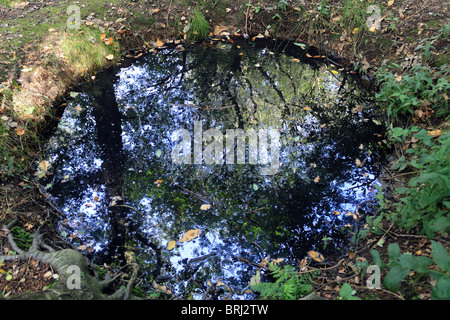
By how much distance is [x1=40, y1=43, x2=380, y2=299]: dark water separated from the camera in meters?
3.09

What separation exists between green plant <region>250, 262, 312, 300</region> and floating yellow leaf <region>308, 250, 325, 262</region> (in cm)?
26

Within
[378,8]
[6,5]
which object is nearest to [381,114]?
[378,8]

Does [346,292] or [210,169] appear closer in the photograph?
[346,292]

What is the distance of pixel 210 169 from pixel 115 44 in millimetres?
3306

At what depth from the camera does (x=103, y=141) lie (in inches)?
165

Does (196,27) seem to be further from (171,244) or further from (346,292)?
(346,292)

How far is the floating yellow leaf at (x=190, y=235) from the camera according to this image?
3.16 metres

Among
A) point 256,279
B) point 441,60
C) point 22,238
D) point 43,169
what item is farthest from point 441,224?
point 43,169

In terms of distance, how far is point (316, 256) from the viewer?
9.73 feet

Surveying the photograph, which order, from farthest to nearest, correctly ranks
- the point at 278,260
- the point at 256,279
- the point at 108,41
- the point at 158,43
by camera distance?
the point at 158,43
the point at 108,41
the point at 278,260
the point at 256,279

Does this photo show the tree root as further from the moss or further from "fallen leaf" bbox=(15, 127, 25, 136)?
the moss

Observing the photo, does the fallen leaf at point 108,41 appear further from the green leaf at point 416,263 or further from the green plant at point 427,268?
the green leaf at point 416,263
